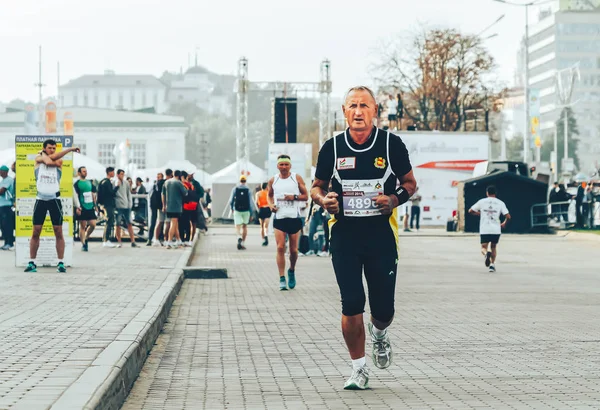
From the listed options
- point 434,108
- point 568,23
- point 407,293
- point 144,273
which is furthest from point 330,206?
point 568,23

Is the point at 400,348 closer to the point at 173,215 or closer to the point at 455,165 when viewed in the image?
the point at 173,215

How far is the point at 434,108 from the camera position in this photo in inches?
2699

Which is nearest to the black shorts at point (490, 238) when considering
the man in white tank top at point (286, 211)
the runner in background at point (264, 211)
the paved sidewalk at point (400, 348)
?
the paved sidewalk at point (400, 348)

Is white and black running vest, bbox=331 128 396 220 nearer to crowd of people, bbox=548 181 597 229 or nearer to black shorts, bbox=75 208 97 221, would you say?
black shorts, bbox=75 208 97 221

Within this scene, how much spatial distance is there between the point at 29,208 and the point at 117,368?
11.8 metres

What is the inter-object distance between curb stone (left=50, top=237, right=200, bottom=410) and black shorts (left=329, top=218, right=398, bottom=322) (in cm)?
142

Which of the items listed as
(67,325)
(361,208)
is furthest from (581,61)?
(361,208)

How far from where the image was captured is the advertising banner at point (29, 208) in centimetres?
1778

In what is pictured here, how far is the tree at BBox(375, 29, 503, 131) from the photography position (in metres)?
67.2

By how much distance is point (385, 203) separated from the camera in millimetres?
7230

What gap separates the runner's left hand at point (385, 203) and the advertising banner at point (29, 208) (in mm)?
11257

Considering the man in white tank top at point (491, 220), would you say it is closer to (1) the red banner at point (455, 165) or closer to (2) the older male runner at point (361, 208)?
(2) the older male runner at point (361, 208)

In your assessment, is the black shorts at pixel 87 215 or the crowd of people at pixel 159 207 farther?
the crowd of people at pixel 159 207

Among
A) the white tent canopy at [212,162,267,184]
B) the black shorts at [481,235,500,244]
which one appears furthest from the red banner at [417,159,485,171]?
the black shorts at [481,235,500,244]
